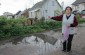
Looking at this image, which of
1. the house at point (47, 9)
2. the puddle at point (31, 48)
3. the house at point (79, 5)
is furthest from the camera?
the house at point (79, 5)

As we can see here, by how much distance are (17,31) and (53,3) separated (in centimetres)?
3426

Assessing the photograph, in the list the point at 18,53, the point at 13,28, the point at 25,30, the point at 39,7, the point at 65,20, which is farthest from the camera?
the point at 39,7

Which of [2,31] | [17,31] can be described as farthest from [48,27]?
[2,31]

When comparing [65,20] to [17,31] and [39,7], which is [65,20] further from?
[39,7]

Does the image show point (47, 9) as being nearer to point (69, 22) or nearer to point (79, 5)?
point (79, 5)

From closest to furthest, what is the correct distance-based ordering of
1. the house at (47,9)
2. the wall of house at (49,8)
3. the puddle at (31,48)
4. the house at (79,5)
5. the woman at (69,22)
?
the woman at (69,22), the puddle at (31,48), the house at (47,9), the wall of house at (49,8), the house at (79,5)

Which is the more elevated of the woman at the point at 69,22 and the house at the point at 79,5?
the house at the point at 79,5

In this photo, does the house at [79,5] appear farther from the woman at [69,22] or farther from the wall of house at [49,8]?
the woman at [69,22]

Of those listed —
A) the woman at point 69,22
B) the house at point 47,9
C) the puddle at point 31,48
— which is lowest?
the puddle at point 31,48

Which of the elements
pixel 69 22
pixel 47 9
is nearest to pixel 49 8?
pixel 47 9

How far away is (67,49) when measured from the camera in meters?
8.62

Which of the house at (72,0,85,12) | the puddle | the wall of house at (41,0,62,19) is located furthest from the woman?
the house at (72,0,85,12)

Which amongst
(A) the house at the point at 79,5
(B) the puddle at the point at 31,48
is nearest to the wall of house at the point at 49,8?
(A) the house at the point at 79,5

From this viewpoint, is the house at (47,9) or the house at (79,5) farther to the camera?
the house at (79,5)
